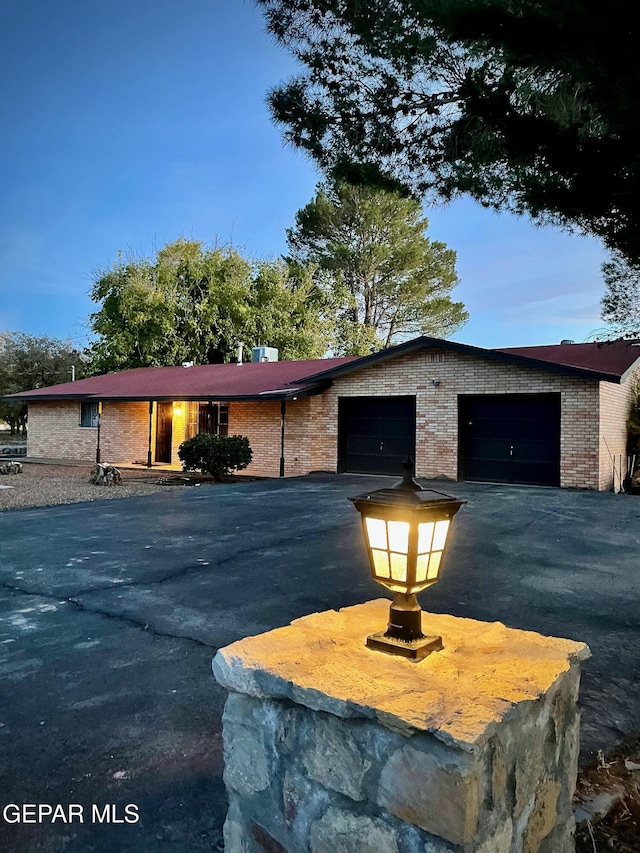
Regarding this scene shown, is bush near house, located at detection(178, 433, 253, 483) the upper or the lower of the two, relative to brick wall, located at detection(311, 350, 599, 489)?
lower

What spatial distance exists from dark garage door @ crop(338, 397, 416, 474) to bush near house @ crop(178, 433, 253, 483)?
2971mm

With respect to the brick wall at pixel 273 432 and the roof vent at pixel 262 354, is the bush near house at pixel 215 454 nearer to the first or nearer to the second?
the brick wall at pixel 273 432

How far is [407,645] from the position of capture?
5.16ft

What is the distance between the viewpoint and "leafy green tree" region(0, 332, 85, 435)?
33344mm

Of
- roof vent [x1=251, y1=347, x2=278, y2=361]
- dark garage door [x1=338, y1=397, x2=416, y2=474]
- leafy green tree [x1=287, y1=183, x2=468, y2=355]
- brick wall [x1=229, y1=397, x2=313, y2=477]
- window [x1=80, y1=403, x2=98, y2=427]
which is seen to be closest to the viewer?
dark garage door [x1=338, y1=397, x2=416, y2=474]

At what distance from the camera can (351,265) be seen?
1209 inches

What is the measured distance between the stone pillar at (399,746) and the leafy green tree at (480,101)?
2527 millimetres

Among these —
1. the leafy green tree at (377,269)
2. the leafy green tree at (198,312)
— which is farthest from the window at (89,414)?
the leafy green tree at (377,269)

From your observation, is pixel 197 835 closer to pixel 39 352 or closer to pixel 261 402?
pixel 261 402

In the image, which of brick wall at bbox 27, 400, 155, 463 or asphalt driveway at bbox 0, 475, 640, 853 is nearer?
asphalt driveway at bbox 0, 475, 640, 853

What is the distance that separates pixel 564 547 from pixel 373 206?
2672cm

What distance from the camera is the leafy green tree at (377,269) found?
3027cm

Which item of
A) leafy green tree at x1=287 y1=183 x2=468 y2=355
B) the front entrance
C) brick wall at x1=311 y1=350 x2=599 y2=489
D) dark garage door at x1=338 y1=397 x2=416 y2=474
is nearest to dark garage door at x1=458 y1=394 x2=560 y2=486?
brick wall at x1=311 y1=350 x2=599 y2=489

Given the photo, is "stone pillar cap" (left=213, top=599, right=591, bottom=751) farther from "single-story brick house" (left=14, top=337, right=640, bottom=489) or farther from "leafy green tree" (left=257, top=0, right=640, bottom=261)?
"single-story brick house" (left=14, top=337, right=640, bottom=489)
